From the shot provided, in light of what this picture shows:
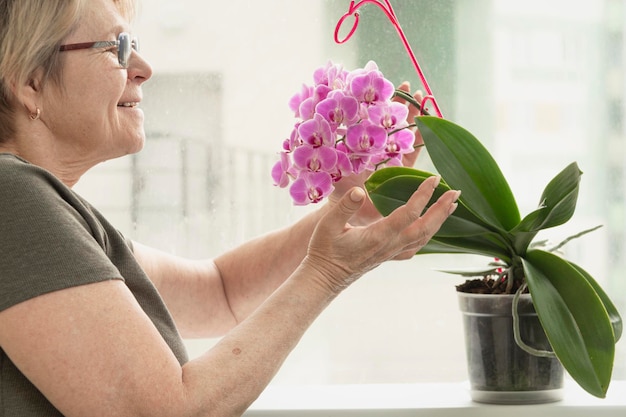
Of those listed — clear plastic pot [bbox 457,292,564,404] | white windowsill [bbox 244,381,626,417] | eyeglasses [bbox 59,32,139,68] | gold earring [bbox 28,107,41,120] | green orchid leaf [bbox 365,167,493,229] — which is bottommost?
white windowsill [bbox 244,381,626,417]

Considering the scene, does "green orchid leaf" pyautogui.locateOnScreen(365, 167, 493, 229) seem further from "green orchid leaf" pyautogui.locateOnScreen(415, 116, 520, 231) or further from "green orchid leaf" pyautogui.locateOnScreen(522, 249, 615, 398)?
"green orchid leaf" pyautogui.locateOnScreen(522, 249, 615, 398)

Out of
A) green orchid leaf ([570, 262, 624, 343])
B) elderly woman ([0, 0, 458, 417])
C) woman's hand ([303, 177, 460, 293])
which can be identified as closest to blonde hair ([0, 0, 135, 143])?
elderly woman ([0, 0, 458, 417])

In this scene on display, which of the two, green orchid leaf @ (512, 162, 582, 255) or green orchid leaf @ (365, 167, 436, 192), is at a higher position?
green orchid leaf @ (365, 167, 436, 192)

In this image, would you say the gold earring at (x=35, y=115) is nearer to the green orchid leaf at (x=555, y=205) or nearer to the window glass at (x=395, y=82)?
the window glass at (x=395, y=82)

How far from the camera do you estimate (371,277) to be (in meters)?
1.94

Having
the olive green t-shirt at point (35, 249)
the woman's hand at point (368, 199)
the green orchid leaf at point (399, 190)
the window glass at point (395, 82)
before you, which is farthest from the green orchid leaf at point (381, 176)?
the window glass at point (395, 82)

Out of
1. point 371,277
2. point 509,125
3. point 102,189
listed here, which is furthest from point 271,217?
point 509,125

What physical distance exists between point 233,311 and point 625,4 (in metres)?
1.14

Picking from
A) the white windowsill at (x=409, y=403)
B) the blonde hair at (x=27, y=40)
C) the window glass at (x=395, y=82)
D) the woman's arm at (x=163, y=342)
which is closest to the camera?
the woman's arm at (x=163, y=342)

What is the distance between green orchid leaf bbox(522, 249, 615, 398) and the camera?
1331 mm

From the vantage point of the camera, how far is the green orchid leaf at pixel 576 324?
4.37 feet

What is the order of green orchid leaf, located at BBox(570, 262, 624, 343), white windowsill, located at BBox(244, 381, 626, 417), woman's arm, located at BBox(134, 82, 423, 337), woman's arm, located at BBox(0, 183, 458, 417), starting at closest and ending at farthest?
woman's arm, located at BBox(0, 183, 458, 417) → green orchid leaf, located at BBox(570, 262, 624, 343) → white windowsill, located at BBox(244, 381, 626, 417) → woman's arm, located at BBox(134, 82, 423, 337)

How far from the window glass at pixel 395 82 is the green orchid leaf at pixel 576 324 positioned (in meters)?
0.50

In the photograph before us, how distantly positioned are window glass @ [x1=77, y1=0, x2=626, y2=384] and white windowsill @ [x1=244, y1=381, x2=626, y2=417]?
0.33 feet
